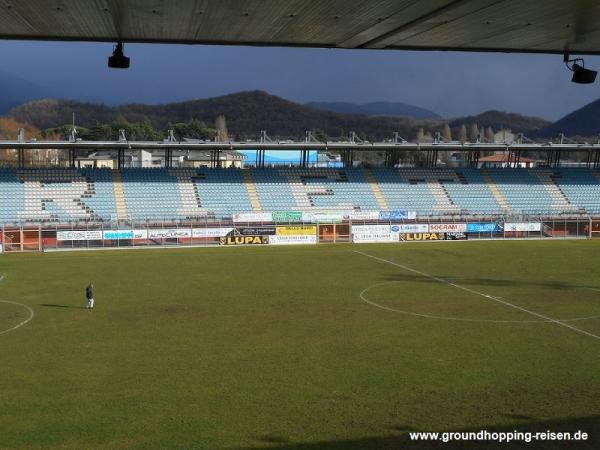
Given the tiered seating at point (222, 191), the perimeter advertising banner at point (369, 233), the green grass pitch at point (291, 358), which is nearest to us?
the green grass pitch at point (291, 358)

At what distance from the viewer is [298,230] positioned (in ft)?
171

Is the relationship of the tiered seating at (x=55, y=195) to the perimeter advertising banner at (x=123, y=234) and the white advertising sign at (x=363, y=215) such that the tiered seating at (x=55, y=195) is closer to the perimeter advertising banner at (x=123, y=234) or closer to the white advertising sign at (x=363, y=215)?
the perimeter advertising banner at (x=123, y=234)

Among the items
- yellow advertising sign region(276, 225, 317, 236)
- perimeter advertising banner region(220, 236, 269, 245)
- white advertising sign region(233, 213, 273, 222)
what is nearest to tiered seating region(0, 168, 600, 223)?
white advertising sign region(233, 213, 273, 222)

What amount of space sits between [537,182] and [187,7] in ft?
215

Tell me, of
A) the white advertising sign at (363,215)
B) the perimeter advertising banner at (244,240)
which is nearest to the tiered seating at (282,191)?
the white advertising sign at (363,215)

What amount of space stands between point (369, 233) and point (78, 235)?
74.6 ft

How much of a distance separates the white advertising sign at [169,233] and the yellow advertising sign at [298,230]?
7181 millimetres

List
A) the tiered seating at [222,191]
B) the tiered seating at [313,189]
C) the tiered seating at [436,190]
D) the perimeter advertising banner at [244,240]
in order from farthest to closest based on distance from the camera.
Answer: the tiered seating at [436,190]
the tiered seating at [313,189]
the tiered seating at [222,191]
the perimeter advertising banner at [244,240]

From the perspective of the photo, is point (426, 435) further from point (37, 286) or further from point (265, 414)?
point (37, 286)

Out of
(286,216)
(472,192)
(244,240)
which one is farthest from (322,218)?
(472,192)

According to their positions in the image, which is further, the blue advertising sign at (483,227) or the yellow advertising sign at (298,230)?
the blue advertising sign at (483,227)

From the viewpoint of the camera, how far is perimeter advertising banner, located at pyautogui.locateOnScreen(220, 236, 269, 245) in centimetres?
5084

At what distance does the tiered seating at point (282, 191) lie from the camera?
180 feet

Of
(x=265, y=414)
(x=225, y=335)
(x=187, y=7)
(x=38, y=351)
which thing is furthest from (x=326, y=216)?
(x=187, y=7)
